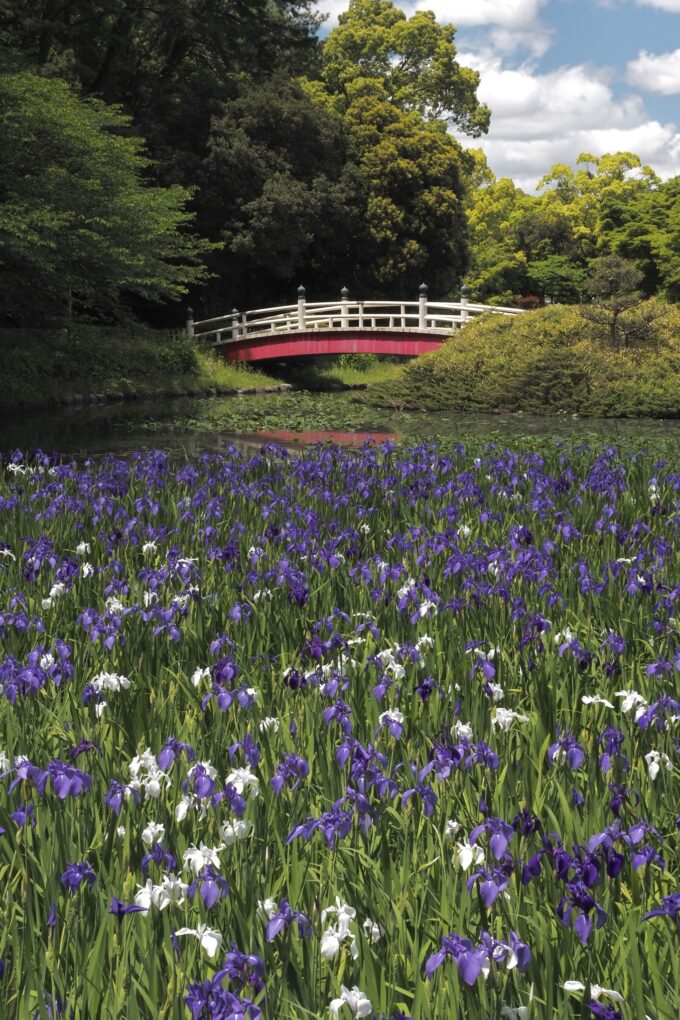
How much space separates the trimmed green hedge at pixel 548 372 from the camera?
2345 cm

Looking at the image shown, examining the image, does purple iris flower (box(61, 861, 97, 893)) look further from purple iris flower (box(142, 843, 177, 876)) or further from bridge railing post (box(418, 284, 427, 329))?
bridge railing post (box(418, 284, 427, 329))

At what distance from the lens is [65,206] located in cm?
2153

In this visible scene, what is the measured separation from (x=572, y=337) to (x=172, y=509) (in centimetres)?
2079

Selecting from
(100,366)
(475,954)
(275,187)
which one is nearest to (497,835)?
(475,954)

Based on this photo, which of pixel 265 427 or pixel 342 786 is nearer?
pixel 342 786

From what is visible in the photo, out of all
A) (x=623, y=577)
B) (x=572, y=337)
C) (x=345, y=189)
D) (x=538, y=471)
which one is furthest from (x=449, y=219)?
(x=623, y=577)

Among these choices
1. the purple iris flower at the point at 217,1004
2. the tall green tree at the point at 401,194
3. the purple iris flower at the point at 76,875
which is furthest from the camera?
the tall green tree at the point at 401,194

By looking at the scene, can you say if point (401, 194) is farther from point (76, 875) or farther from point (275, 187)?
point (76, 875)

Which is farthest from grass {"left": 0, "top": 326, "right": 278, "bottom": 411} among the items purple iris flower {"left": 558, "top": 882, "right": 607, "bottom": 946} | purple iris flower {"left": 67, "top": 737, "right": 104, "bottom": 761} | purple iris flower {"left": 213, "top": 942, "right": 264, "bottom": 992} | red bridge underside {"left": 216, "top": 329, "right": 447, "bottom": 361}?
purple iris flower {"left": 558, "top": 882, "right": 607, "bottom": 946}

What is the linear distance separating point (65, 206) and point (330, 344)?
1419cm

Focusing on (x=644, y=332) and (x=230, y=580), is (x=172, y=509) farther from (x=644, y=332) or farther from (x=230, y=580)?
(x=644, y=332)

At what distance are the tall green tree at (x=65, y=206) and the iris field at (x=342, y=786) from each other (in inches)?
599

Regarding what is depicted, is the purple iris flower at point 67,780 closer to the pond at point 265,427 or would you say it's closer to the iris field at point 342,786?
the iris field at point 342,786

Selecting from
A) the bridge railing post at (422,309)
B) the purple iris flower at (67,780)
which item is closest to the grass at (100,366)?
the bridge railing post at (422,309)
